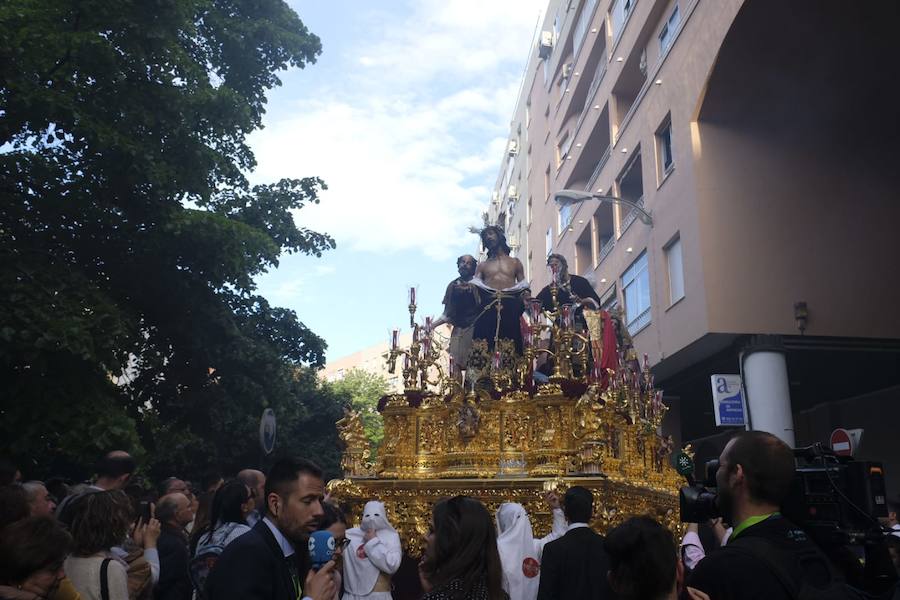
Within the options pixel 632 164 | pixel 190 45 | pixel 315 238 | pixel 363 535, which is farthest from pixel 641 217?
pixel 363 535

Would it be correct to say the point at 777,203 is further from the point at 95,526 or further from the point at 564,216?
the point at 95,526

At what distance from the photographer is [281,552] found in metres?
3.65

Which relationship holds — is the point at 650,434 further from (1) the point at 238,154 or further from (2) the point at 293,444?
(2) the point at 293,444

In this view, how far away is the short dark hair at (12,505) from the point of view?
4699 millimetres

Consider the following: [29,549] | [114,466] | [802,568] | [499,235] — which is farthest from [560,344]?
[29,549]

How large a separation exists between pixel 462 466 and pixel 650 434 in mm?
3097

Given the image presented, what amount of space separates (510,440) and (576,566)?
15.3ft

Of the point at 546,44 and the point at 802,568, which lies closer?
the point at 802,568

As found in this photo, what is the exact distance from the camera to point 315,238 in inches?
724

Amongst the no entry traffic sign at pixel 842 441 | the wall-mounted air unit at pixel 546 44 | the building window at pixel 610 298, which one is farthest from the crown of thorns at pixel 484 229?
the wall-mounted air unit at pixel 546 44

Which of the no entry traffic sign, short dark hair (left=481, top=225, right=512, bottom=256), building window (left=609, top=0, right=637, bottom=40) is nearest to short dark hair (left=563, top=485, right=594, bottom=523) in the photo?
the no entry traffic sign

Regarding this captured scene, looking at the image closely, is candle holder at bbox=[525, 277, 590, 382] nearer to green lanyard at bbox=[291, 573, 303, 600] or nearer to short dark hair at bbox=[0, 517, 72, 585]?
green lanyard at bbox=[291, 573, 303, 600]

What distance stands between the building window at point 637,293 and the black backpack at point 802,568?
18.0 metres

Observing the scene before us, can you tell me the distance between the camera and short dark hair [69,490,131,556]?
4715mm
